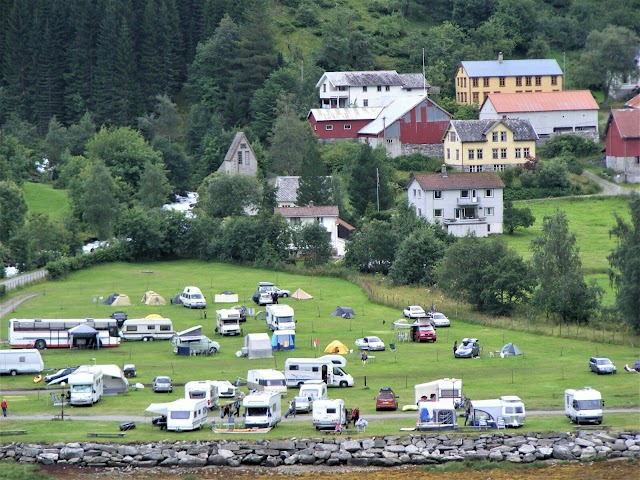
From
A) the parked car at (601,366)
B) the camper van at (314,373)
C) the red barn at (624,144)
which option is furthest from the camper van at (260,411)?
the red barn at (624,144)

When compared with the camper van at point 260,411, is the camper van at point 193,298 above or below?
above

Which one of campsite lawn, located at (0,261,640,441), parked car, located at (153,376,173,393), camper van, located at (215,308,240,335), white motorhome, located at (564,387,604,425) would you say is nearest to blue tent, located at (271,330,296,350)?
campsite lawn, located at (0,261,640,441)

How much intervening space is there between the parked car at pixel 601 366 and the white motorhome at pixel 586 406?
594 cm

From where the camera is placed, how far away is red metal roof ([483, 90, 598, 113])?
111 meters

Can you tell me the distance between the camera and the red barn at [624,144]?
101 meters

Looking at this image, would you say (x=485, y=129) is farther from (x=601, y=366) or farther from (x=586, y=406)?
(x=586, y=406)

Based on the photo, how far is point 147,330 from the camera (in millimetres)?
61594

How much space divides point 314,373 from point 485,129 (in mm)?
55145

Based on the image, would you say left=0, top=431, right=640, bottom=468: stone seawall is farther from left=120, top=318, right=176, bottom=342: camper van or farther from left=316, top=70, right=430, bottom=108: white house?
left=316, top=70, right=430, bottom=108: white house

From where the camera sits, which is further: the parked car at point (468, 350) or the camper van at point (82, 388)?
the parked car at point (468, 350)

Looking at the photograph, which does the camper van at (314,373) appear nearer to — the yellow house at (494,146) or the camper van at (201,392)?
the camper van at (201,392)

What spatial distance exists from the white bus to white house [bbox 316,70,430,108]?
2322 inches

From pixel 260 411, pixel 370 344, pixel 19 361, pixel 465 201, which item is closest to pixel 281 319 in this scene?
pixel 370 344

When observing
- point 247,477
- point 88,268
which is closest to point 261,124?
point 88,268
